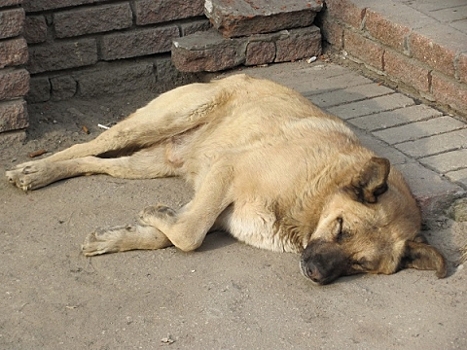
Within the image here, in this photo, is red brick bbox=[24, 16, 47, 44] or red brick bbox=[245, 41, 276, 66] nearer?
red brick bbox=[24, 16, 47, 44]

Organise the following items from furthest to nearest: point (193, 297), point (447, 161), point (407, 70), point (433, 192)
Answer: point (407, 70)
point (447, 161)
point (433, 192)
point (193, 297)

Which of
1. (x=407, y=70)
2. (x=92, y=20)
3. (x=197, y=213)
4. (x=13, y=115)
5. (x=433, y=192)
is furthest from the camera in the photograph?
(x=92, y=20)

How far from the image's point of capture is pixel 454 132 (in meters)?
5.74

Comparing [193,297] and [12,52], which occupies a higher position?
[12,52]

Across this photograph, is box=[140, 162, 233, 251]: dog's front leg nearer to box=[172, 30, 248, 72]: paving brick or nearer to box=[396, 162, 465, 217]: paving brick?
box=[396, 162, 465, 217]: paving brick

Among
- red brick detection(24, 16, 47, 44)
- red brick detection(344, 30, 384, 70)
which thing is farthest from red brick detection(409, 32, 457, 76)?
red brick detection(24, 16, 47, 44)

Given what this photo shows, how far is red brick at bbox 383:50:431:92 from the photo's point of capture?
6.18 metres

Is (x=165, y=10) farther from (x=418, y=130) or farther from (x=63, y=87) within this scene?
(x=418, y=130)

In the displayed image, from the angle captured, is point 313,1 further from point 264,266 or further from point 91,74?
point 264,266

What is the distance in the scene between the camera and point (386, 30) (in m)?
6.46

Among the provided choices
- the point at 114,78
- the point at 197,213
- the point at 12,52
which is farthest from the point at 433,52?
the point at 12,52

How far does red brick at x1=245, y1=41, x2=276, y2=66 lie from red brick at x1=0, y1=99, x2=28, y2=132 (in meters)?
1.90

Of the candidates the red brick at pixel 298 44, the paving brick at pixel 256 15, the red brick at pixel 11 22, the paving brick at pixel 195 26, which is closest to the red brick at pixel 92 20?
the paving brick at pixel 195 26

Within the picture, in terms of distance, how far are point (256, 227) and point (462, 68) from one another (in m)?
1.99
